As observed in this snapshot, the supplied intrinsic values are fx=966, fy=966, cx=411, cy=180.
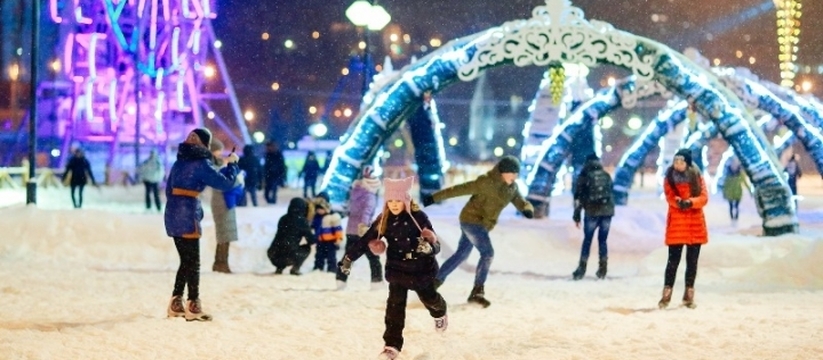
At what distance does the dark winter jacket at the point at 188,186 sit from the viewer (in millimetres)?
8133

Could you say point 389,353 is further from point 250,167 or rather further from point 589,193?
point 250,167

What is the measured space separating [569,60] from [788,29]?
15415 mm

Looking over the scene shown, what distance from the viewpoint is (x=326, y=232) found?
1305 cm

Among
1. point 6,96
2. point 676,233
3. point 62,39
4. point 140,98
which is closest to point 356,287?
point 676,233

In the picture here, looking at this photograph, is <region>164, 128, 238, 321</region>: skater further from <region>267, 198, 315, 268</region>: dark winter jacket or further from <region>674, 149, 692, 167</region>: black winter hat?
<region>267, 198, 315, 268</region>: dark winter jacket

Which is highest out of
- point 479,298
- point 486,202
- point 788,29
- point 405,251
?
point 788,29

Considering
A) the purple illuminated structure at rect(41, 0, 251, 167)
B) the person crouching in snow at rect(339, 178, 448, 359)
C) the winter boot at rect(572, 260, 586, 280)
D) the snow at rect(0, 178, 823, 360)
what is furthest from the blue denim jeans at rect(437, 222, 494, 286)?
the purple illuminated structure at rect(41, 0, 251, 167)

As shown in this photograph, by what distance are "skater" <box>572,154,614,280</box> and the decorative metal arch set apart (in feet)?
11.1

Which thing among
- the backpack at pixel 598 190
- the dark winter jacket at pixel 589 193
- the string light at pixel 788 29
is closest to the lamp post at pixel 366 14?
the dark winter jacket at pixel 589 193

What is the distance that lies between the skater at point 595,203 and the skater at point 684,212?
119 inches

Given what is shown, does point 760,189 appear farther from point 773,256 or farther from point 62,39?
point 62,39

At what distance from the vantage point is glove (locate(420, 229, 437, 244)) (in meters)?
6.98

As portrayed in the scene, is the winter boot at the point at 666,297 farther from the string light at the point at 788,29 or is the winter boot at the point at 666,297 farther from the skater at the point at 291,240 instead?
the string light at the point at 788,29

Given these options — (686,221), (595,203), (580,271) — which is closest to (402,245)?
(686,221)
